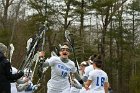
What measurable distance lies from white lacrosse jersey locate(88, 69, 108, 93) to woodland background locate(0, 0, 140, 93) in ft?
101

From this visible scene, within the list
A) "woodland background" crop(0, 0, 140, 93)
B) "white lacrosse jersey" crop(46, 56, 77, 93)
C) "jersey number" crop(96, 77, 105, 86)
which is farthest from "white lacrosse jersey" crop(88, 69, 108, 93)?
"woodland background" crop(0, 0, 140, 93)

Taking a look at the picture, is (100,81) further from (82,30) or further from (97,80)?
(82,30)

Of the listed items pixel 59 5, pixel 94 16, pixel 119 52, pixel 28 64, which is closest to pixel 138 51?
pixel 119 52

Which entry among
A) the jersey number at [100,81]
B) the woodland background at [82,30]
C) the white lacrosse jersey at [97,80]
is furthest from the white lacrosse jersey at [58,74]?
the woodland background at [82,30]

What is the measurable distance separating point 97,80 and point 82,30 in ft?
117

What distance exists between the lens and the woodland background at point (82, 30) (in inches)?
1802

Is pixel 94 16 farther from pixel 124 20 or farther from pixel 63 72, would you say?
pixel 63 72

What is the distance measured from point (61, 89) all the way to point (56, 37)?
34931 mm

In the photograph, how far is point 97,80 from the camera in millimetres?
11016

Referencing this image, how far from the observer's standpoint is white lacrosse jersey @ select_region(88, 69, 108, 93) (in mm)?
10953

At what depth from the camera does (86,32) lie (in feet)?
158

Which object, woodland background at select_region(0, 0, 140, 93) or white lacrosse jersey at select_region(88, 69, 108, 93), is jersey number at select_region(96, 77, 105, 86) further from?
woodland background at select_region(0, 0, 140, 93)

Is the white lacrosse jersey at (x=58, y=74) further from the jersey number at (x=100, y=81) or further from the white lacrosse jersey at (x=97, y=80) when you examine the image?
the jersey number at (x=100, y=81)

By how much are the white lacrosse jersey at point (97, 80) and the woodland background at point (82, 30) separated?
30887 millimetres
